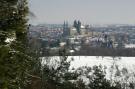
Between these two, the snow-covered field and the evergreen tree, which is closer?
the evergreen tree

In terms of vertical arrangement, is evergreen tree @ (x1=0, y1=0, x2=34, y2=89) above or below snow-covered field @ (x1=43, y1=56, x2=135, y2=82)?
above

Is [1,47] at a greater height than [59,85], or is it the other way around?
[1,47]

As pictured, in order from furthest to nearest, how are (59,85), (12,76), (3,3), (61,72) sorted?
(61,72), (59,85), (12,76), (3,3)

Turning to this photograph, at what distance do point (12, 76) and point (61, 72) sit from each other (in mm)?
28617

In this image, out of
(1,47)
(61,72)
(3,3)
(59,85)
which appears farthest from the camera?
(61,72)

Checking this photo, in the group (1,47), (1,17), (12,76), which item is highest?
(1,17)

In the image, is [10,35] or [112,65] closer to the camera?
[10,35]

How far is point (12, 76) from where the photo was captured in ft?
34.7

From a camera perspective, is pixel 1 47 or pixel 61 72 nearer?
pixel 1 47

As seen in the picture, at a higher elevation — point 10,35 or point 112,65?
point 10,35

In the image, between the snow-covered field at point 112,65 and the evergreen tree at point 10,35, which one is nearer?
the evergreen tree at point 10,35

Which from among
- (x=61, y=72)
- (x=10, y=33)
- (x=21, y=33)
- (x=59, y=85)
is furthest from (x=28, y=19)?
(x=61, y=72)

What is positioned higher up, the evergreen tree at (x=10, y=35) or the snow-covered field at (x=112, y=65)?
the evergreen tree at (x=10, y=35)

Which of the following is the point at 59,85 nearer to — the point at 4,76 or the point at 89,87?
the point at 89,87
